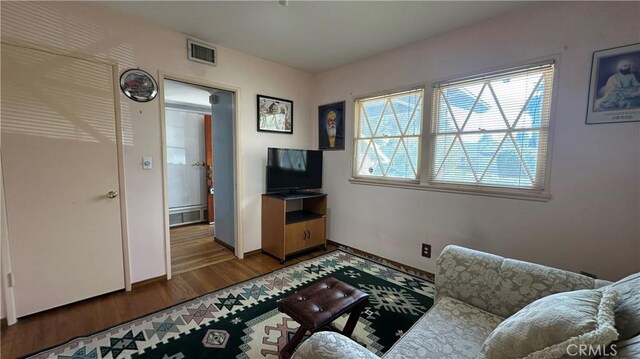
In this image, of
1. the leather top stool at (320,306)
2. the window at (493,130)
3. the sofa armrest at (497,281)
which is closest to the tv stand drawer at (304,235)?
→ the leather top stool at (320,306)

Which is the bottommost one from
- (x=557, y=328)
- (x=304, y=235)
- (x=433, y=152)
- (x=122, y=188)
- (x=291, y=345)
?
(x=291, y=345)

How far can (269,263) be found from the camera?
9.75 feet

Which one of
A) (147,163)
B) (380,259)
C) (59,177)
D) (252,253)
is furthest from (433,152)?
(59,177)

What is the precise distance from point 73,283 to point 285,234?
1839 millimetres

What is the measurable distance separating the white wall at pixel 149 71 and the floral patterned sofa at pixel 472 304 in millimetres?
2189

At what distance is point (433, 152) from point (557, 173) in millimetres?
939

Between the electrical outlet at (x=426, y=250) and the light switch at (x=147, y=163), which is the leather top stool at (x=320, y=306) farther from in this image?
the light switch at (x=147, y=163)

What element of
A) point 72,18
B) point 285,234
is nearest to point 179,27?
point 72,18

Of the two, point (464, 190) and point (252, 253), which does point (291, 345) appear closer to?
point (252, 253)

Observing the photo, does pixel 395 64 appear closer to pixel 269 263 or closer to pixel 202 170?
pixel 269 263

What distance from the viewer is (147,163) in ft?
7.82

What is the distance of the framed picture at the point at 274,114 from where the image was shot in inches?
125

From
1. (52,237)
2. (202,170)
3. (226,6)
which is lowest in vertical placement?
(52,237)

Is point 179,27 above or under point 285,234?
above
